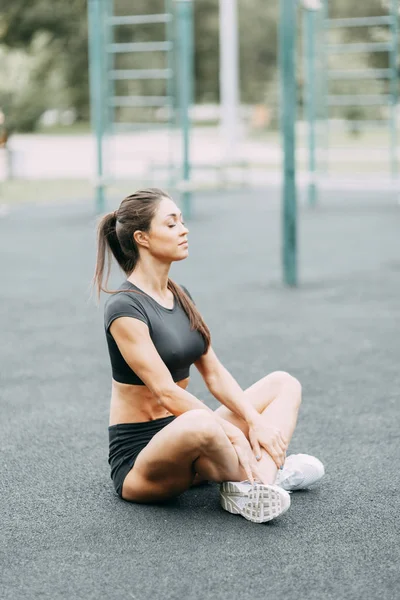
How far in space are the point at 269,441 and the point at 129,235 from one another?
2.77ft

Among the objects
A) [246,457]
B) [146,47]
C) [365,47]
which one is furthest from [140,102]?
[246,457]

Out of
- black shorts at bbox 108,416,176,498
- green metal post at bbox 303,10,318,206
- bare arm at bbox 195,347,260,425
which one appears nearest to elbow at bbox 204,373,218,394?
bare arm at bbox 195,347,260,425

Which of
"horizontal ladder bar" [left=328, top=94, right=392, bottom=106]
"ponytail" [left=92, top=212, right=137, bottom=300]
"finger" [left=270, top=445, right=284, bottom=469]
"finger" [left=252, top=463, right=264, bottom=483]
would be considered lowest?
"finger" [left=252, top=463, right=264, bottom=483]

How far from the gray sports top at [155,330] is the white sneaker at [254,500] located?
1.48ft

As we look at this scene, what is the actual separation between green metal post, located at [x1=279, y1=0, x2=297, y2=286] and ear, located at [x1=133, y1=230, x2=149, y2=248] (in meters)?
4.42

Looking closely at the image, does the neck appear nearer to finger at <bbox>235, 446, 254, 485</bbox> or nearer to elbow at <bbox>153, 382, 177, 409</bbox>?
elbow at <bbox>153, 382, 177, 409</bbox>

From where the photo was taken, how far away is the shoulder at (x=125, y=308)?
3.38 m

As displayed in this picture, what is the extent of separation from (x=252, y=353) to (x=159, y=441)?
271cm

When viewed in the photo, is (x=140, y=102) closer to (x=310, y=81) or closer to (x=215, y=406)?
(x=310, y=81)

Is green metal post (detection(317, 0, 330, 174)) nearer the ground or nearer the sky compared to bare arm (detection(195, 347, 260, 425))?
→ nearer the sky

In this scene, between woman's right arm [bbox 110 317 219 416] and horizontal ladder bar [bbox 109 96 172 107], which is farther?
horizontal ladder bar [bbox 109 96 172 107]

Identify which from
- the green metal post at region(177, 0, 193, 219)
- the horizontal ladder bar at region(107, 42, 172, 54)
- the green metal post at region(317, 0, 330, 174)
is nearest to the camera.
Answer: the green metal post at region(177, 0, 193, 219)

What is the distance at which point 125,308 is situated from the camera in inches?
133

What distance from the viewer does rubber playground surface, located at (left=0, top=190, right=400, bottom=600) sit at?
2920 mm
